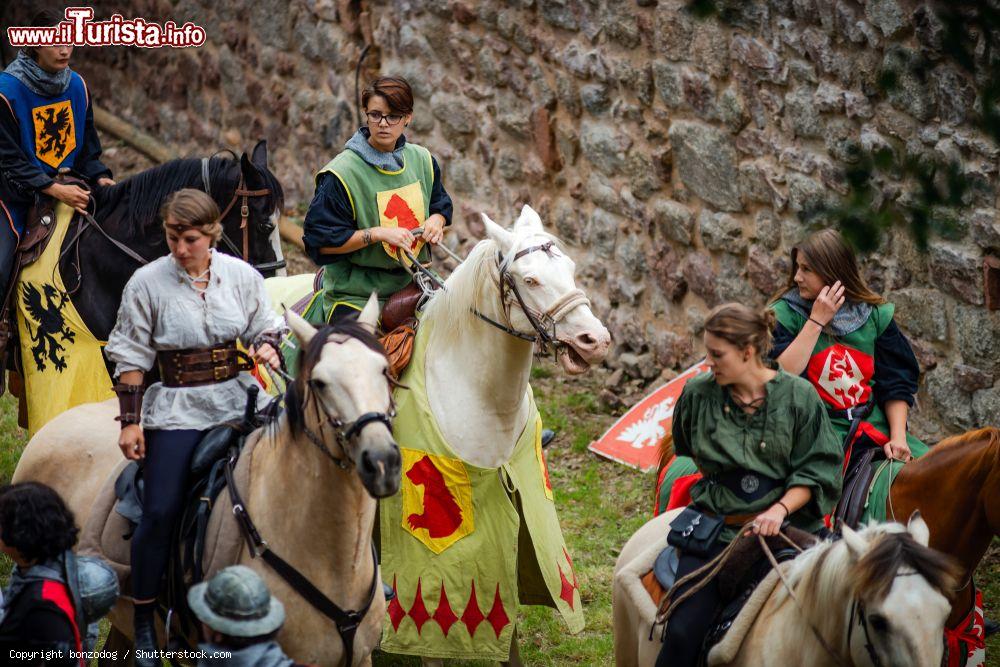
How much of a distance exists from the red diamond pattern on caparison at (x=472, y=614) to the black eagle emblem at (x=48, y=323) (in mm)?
2989

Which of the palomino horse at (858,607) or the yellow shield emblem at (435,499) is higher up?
the palomino horse at (858,607)

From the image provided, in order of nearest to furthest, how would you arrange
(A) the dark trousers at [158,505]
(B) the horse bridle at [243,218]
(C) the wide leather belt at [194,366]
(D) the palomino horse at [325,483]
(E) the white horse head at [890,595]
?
(E) the white horse head at [890,595], (D) the palomino horse at [325,483], (A) the dark trousers at [158,505], (C) the wide leather belt at [194,366], (B) the horse bridle at [243,218]

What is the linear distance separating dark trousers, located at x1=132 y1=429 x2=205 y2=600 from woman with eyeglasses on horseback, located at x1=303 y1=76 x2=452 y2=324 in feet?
4.50

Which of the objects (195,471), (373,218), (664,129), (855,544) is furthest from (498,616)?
(664,129)

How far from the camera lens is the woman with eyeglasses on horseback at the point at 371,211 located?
557cm

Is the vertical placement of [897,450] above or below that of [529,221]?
below

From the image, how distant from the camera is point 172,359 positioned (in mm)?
4555

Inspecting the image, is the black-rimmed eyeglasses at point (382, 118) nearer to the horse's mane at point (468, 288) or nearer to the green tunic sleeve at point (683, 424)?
the horse's mane at point (468, 288)

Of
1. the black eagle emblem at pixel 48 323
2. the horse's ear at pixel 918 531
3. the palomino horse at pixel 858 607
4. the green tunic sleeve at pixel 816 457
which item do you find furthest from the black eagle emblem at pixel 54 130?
the horse's ear at pixel 918 531

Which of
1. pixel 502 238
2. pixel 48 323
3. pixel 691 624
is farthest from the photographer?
pixel 48 323

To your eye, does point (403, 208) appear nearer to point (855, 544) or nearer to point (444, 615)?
point (444, 615)

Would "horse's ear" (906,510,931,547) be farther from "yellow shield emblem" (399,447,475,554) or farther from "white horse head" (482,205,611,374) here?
"yellow shield emblem" (399,447,475,554)

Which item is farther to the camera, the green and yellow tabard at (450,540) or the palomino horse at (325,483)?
the green and yellow tabard at (450,540)

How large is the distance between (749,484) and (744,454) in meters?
0.13
